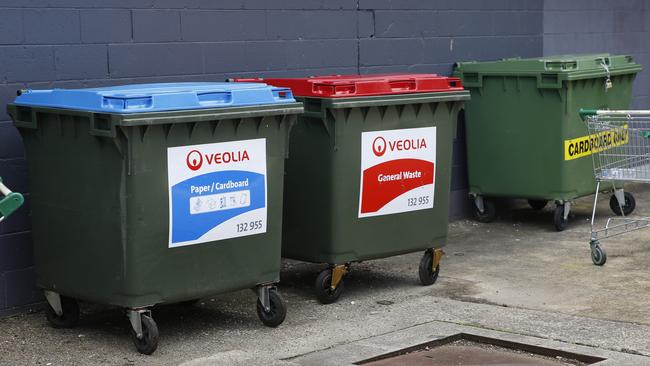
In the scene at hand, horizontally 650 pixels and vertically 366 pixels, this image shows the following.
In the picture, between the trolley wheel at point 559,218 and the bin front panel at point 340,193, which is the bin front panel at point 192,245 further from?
the trolley wheel at point 559,218

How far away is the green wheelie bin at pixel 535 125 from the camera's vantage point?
961cm

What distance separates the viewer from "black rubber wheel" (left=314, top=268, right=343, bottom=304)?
7242 mm

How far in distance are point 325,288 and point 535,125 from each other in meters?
3.29

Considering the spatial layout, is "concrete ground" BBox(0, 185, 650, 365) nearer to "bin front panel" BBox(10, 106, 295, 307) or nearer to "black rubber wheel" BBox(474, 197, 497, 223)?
"bin front panel" BBox(10, 106, 295, 307)

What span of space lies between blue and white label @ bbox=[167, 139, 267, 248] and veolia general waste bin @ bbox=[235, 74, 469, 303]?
69cm

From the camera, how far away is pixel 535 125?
9.73 m

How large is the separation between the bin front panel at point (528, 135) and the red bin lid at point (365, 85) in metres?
2.04

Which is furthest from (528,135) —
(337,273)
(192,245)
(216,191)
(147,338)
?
(147,338)

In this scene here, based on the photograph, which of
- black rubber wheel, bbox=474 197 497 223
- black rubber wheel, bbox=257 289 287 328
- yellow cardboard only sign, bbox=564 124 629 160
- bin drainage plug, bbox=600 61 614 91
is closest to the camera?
black rubber wheel, bbox=257 289 287 328

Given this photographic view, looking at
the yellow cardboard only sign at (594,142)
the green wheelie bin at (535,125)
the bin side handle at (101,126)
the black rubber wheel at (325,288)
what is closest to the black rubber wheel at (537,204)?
the green wheelie bin at (535,125)

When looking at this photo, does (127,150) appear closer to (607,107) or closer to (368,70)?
(368,70)

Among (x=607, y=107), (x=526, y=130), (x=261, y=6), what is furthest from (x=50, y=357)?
(x=607, y=107)

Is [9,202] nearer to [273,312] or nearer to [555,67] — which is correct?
[273,312]

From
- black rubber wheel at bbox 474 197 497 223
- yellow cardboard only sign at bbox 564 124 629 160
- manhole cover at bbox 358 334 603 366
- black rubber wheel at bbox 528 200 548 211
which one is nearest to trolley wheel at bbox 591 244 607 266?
yellow cardboard only sign at bbox 564 124 629 160
